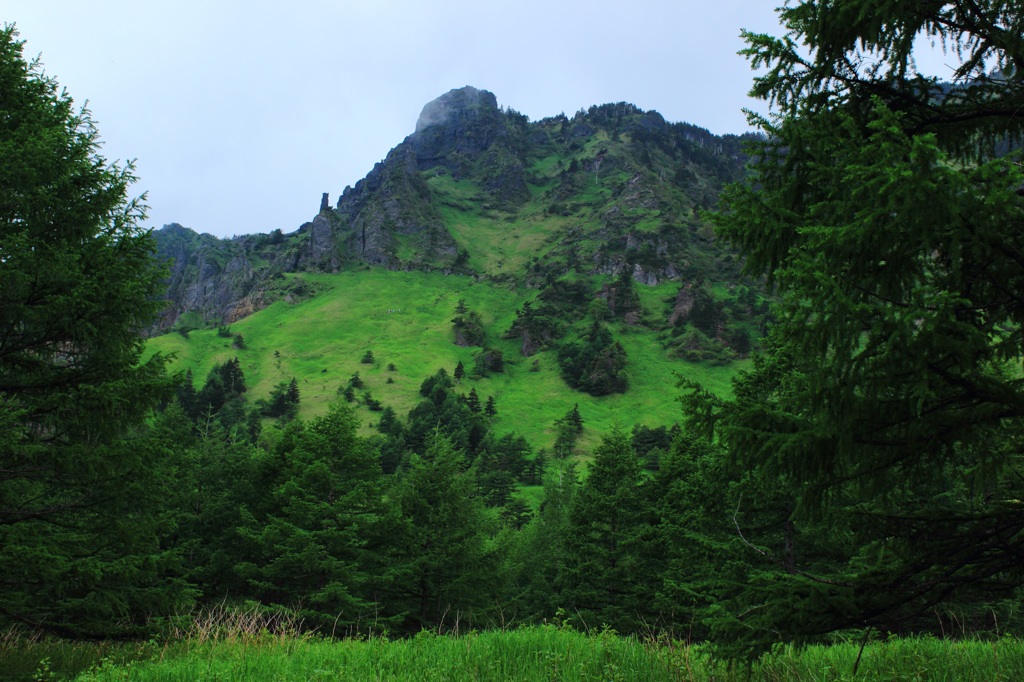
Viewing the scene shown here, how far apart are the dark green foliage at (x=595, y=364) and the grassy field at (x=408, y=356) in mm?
2443

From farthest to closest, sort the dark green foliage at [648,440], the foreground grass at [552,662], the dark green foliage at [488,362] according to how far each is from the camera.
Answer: the dark green foliage at [488,362], the dark green foliage at [648,440], the foreground grass at [552,662]

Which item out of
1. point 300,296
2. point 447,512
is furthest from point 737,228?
point 300,296

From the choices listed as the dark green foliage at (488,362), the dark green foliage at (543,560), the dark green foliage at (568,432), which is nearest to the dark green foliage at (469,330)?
the dark green foliage at (488,362)

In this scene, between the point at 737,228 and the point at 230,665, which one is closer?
the point at 230,665

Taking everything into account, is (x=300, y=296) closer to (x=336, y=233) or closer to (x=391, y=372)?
(x=336, y=233)

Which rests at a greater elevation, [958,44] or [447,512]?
[958,44]

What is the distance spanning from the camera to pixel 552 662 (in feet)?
14.5

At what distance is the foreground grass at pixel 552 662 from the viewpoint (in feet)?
13.9

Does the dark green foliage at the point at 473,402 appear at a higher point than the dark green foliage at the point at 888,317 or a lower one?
lower

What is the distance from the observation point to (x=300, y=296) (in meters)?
162

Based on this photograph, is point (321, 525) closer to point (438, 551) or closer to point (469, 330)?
point (438, 551)

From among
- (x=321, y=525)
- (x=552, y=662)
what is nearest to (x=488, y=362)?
(x=321, y=525)

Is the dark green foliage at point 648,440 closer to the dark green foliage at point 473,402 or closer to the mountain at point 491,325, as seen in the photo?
the mountain at point 491,325

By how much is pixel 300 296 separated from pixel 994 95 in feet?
560
